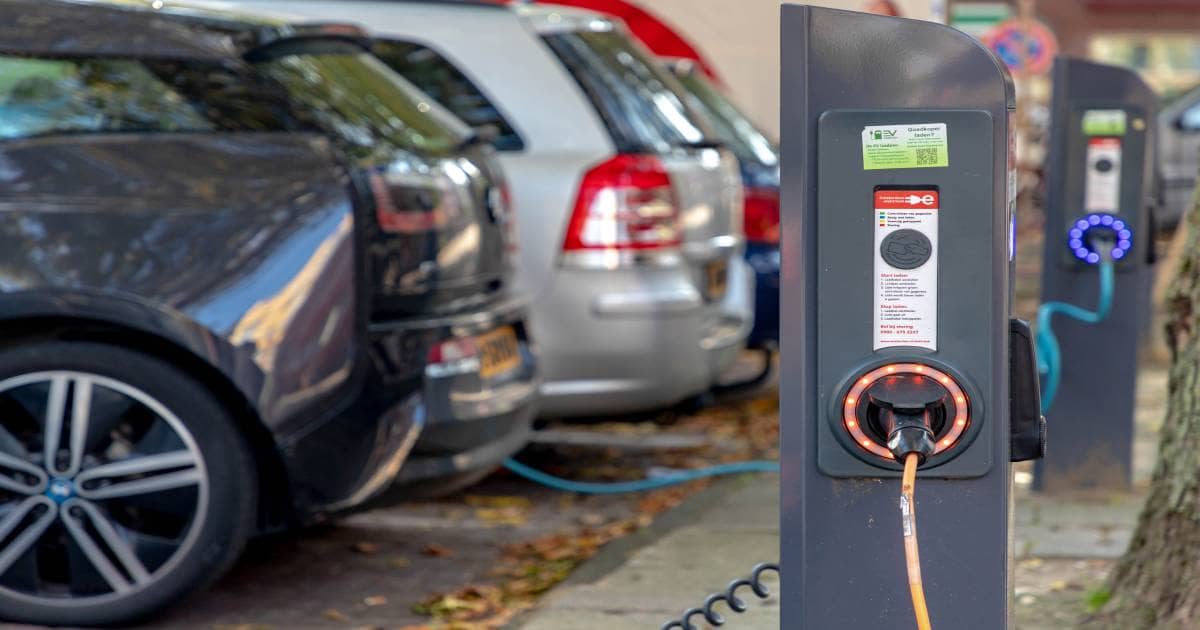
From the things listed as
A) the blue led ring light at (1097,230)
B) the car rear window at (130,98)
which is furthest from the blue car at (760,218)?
the car rear window at (130,98)

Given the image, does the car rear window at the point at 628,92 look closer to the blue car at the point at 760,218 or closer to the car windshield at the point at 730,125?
the blue car at the point at 760,218

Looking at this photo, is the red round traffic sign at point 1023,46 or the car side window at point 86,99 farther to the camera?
the red round traffic sign at point 1023,46

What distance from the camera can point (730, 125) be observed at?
359 inches

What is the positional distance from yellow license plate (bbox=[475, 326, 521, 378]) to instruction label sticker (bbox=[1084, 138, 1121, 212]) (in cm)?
204

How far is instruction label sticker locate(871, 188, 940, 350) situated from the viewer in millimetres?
2711

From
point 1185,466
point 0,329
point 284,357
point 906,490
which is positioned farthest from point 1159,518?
point 0,329

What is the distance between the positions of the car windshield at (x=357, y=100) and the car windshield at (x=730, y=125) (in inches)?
127

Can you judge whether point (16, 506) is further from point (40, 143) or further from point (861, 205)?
point (861, 205)

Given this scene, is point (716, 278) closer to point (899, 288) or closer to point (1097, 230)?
point (1097, 230)

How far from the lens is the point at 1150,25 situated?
39.4 metres

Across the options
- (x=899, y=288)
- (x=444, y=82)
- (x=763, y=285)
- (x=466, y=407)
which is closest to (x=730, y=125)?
(x=763, y=285)

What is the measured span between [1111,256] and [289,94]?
9.44ft

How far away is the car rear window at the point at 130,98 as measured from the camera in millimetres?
4656

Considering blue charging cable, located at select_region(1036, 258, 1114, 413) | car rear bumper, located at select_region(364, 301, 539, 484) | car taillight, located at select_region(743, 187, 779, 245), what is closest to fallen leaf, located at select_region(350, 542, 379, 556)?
car rear bumper, located at select_region(364, 301, 539, 484)
